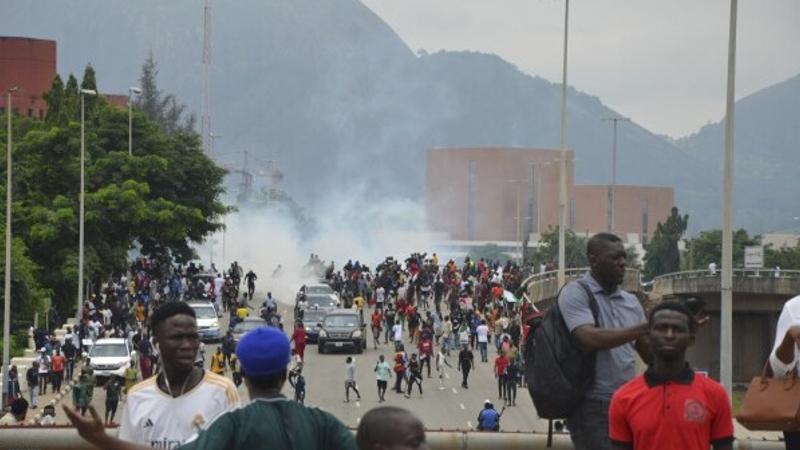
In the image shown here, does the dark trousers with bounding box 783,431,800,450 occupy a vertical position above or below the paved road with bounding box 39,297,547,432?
above

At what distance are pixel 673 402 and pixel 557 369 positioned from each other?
81 cm

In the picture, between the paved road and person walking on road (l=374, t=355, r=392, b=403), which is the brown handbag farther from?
person walking on road (l=374, t=355, r=392, b=403)

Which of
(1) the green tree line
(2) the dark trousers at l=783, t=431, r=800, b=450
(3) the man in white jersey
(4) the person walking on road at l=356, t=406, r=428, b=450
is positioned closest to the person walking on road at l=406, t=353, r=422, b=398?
(1) the green tree line

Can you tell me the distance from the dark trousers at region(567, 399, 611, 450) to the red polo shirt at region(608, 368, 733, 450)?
26.4 inches

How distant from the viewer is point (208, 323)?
47688 millimetres

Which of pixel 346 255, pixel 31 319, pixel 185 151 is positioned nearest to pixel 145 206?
pixel 31 319

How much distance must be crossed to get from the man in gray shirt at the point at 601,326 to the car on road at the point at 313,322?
41.0 metres

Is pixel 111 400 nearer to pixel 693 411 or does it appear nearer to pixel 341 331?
pixel 341 331

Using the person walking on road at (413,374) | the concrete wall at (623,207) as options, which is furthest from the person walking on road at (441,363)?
the concrete wall at (623,207)

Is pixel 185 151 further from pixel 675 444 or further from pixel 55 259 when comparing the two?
pixel 675 444

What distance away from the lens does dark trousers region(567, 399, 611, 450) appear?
8.03 meters

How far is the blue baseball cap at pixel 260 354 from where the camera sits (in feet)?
21.4

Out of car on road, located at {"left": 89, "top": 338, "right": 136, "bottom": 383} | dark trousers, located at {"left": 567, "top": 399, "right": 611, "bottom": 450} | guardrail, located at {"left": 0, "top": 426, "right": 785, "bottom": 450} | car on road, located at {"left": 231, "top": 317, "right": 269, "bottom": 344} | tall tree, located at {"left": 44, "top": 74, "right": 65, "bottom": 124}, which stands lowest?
car on road, located at {"left": 89, "top": 338, "right": 136, "bottom": 383}

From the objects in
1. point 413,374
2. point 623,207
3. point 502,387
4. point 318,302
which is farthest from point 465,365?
point 623,207
